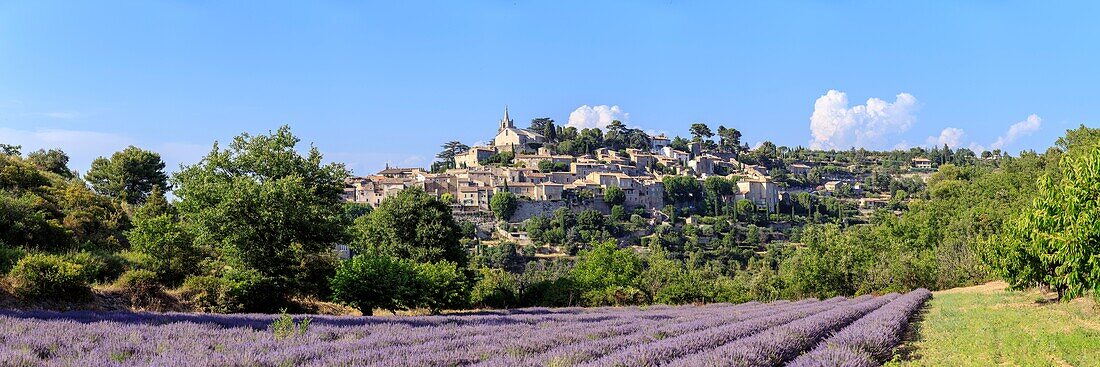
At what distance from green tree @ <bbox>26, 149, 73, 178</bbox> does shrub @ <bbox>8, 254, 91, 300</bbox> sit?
4353cm

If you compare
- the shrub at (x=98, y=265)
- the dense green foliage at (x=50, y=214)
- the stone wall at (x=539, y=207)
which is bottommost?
the shrub at (x=98, y=265)

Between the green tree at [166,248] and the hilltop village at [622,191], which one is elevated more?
the hilltop village at [622,191]

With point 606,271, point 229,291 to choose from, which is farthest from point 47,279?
point 606,271

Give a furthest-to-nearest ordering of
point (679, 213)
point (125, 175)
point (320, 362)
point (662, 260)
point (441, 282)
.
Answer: point (679, 213), point (125, 175), point (662, 260), point (441, 282), point (320, 362)

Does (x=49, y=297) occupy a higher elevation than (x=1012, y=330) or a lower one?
higher

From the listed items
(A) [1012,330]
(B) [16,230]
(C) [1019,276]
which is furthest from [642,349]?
(B) [16,230]

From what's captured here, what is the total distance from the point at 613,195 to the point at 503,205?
27029 mm

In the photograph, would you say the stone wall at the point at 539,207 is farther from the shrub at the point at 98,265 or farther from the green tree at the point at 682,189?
the shrub at the point at 98,265

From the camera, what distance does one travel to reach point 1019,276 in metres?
20.9

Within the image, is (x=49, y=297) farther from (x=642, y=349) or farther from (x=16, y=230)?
(x=642, y=349)

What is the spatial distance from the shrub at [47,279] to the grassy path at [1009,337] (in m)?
15.8

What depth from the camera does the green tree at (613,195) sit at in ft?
482

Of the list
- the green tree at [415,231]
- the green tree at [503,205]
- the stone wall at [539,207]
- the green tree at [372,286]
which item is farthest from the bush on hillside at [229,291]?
the stone wall at [539,207]

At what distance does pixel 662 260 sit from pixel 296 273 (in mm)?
26548
